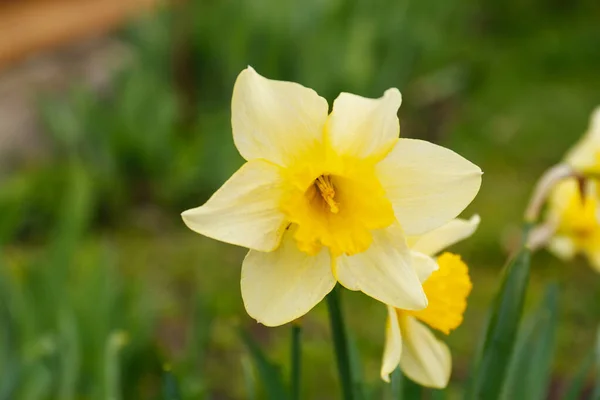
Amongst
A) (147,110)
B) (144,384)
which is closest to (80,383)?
(144,384)

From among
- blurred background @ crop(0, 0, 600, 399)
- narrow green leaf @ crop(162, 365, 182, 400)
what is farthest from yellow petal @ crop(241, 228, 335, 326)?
blurred background @ crop(0, 0, 600, 399)

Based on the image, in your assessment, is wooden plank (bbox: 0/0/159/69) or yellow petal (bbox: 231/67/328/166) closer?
yellow petal (bbox: 231/67/328/166)

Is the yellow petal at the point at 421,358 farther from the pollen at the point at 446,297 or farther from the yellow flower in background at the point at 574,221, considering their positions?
the yellow flower in background at the point at 574,221

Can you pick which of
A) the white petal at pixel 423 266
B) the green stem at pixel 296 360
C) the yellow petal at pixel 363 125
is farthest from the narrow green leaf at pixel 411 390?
the yellow petal at pixel 363 125

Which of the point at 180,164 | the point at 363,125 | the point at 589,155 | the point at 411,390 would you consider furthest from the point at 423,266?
the point at 180,164

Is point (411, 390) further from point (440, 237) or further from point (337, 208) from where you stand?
point (337, 208)

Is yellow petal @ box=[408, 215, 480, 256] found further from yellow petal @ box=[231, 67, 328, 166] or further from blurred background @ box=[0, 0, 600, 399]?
blurred background @ box=[0, 0, 600, 399]
